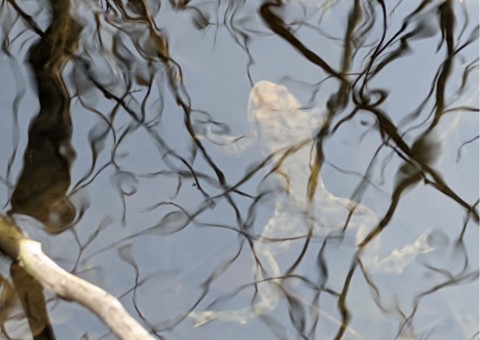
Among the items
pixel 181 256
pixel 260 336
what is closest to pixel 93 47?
pixel 181 256

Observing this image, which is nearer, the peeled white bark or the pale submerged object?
the peeled white bark

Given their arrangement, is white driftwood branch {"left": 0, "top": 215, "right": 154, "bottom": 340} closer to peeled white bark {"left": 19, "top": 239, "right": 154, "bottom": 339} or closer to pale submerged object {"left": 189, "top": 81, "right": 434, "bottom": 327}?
peeled white bark {"left": 19, "top": 239, "right": 154, "bottom": 339}

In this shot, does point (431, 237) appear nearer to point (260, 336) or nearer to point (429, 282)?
point (429, 282)

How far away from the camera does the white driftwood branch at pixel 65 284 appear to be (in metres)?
1.25

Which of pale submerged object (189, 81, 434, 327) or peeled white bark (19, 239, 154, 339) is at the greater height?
pale submerged object (189, 81, 434, 327)

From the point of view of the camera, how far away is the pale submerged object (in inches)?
57.4

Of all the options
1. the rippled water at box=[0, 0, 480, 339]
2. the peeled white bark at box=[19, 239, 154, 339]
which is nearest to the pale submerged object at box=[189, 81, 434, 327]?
the rippled water at box=[0, 0, 480, 339]

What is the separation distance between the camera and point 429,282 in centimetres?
145

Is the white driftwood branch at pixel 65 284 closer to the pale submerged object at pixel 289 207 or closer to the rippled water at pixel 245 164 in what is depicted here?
the rippled water at pixel 245 164

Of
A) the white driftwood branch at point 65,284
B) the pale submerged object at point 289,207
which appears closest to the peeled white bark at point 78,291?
the white driftwood branch at point 65,284

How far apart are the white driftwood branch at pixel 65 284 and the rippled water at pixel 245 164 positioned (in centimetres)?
5

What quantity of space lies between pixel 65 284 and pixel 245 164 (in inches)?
21.7

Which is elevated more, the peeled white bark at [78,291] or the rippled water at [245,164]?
the rippled water at [245,164]

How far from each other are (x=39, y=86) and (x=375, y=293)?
1.06 m
